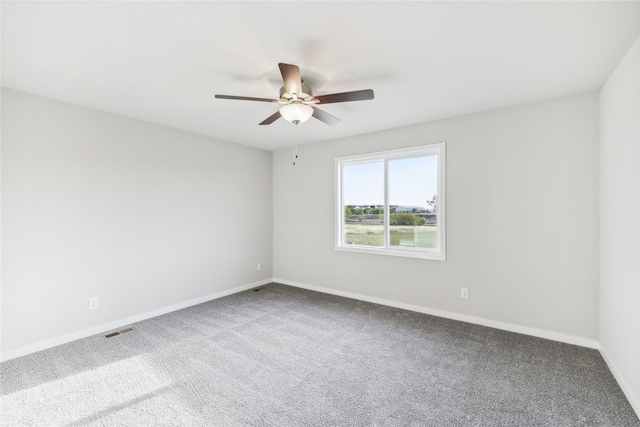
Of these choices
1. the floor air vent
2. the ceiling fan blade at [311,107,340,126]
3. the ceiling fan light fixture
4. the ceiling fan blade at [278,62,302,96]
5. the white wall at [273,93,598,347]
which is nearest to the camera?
the ceiling fan blade at [278,62,302,96]

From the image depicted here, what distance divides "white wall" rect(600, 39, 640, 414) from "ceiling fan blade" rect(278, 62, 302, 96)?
2266 millimetres

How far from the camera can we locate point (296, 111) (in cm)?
234

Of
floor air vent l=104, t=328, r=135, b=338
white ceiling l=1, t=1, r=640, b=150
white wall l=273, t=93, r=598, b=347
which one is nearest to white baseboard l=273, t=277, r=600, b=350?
white wall l=273, t=93, r=598, b=347

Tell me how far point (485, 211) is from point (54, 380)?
4.38 m

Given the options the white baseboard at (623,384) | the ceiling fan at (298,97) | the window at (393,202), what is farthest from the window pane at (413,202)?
the ceiling fan at (298,97)

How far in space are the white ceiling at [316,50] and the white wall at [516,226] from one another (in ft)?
1.24

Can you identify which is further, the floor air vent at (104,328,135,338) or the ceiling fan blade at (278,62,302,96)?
the floor air vent at (104,328,135,338)

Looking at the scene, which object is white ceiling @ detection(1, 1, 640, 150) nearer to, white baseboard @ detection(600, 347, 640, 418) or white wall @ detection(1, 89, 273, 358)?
white wall @ detection(1, 89, 273, 358)

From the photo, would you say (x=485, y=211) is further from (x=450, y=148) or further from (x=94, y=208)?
(x=94, y=208)

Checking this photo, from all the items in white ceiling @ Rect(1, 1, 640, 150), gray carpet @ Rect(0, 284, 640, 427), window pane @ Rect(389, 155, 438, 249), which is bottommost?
gray carpet @ Rect(0, 284, 640, 427)

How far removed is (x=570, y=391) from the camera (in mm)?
2111

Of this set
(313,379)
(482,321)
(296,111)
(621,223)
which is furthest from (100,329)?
(621,223)

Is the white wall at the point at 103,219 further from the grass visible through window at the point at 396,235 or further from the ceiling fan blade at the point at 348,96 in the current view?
the ceiling fan blade at the point at 348,96

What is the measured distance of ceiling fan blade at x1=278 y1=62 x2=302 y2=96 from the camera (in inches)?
73.5
